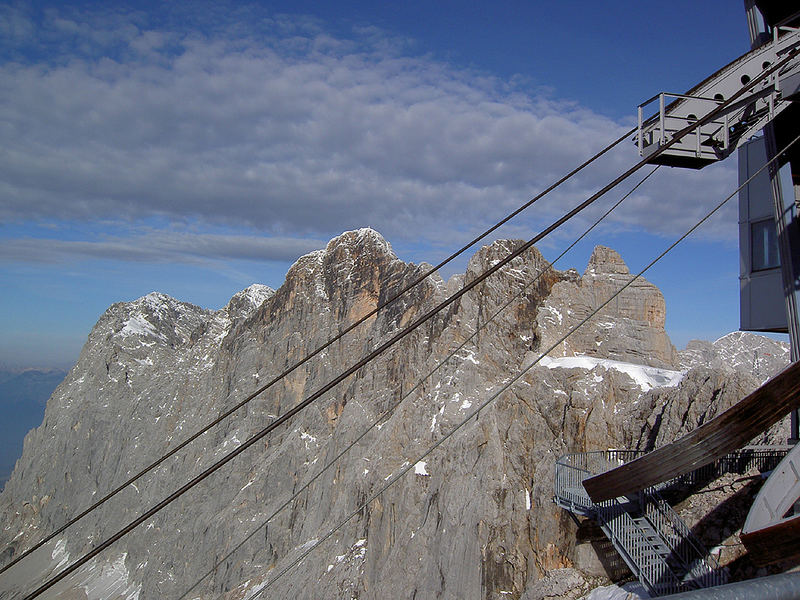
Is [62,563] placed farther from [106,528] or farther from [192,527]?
[192,527]

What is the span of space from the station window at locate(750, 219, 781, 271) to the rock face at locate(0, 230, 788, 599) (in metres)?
5.97

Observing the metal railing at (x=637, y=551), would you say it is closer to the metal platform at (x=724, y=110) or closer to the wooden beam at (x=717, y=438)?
the wooden beam at (x=717, y=438)

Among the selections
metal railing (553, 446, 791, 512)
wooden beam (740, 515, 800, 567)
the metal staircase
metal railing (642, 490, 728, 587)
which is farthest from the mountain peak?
wooden beam (740, 515, 800, 567)

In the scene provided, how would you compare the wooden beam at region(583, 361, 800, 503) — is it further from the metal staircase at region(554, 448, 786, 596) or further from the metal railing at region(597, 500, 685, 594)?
the metal railing at region(597, 500, 685, 594)

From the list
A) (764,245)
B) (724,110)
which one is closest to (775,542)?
(724,110)

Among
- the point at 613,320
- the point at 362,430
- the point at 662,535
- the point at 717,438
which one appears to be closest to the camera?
the point at 717,438

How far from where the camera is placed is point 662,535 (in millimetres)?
14703

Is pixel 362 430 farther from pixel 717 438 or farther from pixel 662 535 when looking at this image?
pixel 717 438

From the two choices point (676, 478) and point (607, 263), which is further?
point (607, 263)

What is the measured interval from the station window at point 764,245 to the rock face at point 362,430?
5971mm

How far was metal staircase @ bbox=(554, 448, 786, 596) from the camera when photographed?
13547mm

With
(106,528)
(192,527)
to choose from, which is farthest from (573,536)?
(106,528)

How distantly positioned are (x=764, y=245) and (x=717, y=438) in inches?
250

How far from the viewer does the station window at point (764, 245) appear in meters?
12.7
